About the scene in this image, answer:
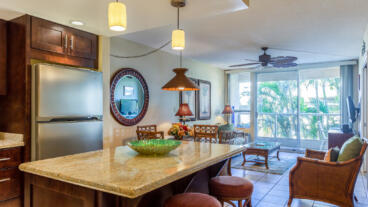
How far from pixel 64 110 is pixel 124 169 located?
163cm

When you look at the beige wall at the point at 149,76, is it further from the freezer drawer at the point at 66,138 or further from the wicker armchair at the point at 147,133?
the freezer drawer at the point at 66,138

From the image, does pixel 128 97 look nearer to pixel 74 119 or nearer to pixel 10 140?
pixel 74 119

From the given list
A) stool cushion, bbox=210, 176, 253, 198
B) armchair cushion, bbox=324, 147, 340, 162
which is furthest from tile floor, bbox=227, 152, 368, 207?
stool cushion, bbox=210, 176, 253, 198

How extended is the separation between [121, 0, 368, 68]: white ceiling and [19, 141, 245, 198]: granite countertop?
148cm

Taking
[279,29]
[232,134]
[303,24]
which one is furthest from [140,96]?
[303,24]

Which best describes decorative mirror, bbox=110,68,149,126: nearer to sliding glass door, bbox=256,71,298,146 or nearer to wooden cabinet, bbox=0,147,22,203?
wooden cabinet, bbox=0,147,22,203

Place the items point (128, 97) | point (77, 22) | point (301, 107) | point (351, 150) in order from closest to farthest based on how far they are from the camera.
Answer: point (351, 150)
point (77, 22)
point (128, 97)
point (301, 107)

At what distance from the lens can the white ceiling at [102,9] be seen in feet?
7.58

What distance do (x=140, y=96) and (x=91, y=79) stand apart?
158 cm

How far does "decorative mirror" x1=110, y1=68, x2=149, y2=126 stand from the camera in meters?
4.10

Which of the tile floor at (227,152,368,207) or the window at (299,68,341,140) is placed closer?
the tile floor at (227,152,368,207)

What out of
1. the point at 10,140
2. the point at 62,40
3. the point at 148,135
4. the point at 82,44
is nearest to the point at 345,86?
the point at 148,135

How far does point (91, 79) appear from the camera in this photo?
3.08 metres

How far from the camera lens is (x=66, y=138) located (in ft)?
9.21
